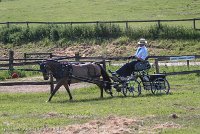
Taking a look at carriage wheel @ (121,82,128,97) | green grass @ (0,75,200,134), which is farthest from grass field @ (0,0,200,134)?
carriage wheel @ (121,82,128,97)

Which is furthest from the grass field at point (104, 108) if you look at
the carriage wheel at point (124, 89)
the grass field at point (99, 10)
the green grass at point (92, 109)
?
the grass field at point (99, 10)

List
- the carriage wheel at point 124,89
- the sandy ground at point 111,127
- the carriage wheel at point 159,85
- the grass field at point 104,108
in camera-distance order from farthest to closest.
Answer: the carriage wheel at point 159,85 → the carriage wheel at point 124,89 → the grass field at point 104,108 → the sandy ground at point 111,127

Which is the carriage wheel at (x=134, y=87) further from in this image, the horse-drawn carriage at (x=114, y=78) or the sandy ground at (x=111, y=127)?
the sandy ground at (x=111, y=127)

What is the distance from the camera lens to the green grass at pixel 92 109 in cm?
1309

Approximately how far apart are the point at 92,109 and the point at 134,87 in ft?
13.3

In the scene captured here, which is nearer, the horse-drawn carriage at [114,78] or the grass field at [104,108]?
the grass field at [104,108]

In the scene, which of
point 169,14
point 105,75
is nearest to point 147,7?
point 169,14

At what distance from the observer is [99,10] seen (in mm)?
59125

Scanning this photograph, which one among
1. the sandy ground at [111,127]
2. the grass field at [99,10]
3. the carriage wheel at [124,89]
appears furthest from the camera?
the grass field at [99,10]

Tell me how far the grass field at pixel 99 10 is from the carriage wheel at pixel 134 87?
32276 mm

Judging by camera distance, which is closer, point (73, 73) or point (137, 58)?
point (137, 58)

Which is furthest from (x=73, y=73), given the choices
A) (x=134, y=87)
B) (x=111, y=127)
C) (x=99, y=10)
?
(x=99, y=10)

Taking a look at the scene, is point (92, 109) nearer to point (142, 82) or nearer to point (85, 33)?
point (142, 82)

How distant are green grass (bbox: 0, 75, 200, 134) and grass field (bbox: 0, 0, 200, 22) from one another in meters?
32.6
